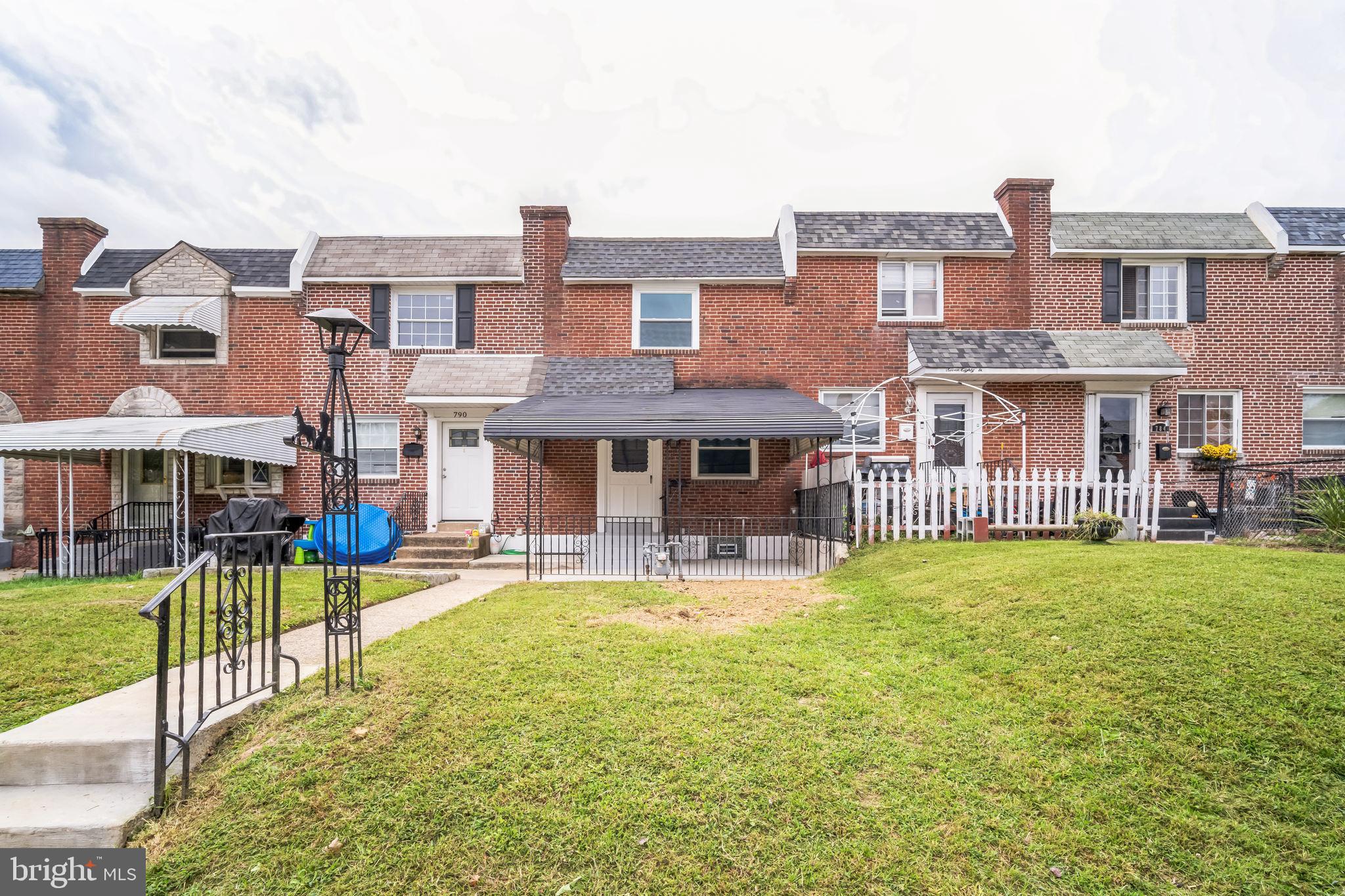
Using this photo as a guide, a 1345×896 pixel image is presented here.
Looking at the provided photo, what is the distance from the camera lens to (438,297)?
51.3ft

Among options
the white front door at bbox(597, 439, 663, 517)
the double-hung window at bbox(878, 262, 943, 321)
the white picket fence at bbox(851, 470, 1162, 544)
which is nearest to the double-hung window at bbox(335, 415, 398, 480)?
the white front door at bbox(597, 439, 663, 517)

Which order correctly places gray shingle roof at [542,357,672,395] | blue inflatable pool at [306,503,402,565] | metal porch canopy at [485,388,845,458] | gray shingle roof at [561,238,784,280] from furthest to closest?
gray shingle roof at [561,238,784,280] → gray shingle roof at [542,357,672,395] → blue inflatable pool at [306,503,402,565] → metal porch canopy at [485,388,845,458]

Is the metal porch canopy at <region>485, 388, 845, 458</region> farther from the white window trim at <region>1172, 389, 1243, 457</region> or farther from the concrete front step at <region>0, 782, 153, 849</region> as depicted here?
the white window trim at <region>1172, 389, 1243, 457</region>

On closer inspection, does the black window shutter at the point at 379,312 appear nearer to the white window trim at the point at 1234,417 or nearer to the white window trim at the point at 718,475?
the white window trim at the point at 718,475

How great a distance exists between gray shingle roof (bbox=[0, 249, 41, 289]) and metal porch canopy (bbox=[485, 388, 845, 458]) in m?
11.7

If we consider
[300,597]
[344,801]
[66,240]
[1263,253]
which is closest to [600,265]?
[300,597]

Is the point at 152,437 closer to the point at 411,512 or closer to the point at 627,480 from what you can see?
the point at 411,512

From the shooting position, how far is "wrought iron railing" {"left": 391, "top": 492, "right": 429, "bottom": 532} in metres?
15.0

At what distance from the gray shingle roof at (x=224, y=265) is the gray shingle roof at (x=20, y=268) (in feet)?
3.06

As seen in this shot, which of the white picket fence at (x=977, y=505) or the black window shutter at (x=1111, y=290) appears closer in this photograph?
the white picket fence at (x=977, y=505)

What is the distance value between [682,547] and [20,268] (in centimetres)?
1593

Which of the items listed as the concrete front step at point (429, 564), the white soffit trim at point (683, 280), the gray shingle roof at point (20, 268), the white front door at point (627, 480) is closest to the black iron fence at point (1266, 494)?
the white soffit trim at point (683, 280)

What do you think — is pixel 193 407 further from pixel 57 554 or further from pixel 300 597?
pixel 300 597

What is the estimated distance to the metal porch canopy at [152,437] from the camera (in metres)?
12.4
